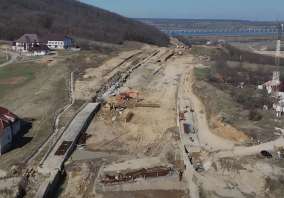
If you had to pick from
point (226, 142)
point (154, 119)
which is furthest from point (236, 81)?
point (226, 142)

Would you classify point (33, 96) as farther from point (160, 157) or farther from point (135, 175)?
point (135, 175)

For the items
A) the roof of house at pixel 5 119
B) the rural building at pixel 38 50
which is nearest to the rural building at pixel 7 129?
the roof of house at pixel 5 119

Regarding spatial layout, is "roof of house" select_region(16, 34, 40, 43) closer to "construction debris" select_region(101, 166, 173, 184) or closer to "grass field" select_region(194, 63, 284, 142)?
"grass field" select_region(194, 63, 284, 142)

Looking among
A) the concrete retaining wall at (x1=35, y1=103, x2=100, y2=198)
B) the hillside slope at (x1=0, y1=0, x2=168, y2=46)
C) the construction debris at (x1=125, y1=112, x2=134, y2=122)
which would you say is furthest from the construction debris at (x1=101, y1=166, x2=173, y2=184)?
the hillside slope at (x1=0, y1=0, x2=168, y2=46)

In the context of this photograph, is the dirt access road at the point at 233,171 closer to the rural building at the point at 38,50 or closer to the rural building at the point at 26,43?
the rural building at the point at 38,50

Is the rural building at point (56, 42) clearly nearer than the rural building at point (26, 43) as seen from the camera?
No
